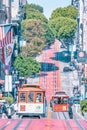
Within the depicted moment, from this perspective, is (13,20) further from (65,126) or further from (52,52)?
(65,126)

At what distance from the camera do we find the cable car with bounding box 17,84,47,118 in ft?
166

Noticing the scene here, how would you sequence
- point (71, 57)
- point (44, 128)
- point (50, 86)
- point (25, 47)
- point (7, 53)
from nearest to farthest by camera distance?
1. point (44, 128)
2. point (7, 53)
3. point (50, 86)
4. point (25, 47)
5. point (71, 57)

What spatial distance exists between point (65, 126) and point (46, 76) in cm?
9745

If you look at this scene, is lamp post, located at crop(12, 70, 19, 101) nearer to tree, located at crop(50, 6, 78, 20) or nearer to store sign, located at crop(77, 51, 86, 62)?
store sign, located at crop(77, 51, 86, 62)

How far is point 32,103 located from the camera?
166ft

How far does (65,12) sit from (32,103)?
125070 millimetres

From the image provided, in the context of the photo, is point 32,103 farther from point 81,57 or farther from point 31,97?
point 81,57

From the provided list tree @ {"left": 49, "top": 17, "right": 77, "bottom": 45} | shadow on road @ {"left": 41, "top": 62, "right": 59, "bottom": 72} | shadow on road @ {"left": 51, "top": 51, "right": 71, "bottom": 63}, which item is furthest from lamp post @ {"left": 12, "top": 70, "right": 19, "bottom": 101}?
tree @ {"left": 49, "top": 17, "right": 77, "bottom": 45}

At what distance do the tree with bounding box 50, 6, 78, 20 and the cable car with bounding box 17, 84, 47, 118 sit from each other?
122647 millimetres

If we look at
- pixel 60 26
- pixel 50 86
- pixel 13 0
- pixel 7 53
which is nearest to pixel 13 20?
pixel 60 26

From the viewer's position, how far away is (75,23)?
159m

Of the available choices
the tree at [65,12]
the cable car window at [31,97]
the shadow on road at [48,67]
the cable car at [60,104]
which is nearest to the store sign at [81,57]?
the shadow on road at [48,67]

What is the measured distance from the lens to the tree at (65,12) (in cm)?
17238

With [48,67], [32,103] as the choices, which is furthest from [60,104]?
[48,67]
